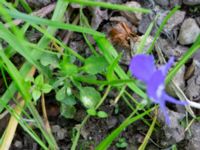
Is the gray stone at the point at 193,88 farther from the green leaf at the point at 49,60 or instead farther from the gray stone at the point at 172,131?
the green leaf at the point at 49,60

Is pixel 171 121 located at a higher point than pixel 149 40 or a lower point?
lower

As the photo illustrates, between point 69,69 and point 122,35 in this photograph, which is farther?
point 122,35

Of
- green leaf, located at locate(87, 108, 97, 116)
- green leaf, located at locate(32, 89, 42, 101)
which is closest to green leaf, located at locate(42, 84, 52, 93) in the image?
green leaf, located at locate(32, 89, 42, 101)

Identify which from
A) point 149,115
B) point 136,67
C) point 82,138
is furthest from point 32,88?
point 136,67

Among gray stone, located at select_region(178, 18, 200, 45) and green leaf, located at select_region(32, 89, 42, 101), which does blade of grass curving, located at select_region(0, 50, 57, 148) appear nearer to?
green leaf, located at select_region(32, 89, 42, 101)

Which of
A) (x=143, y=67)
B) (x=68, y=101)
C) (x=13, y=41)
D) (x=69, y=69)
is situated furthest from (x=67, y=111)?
(x=143, y=67)

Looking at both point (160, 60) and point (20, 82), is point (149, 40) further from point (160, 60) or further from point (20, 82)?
point (20, 82)

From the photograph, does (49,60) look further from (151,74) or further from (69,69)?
(151,74)
